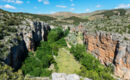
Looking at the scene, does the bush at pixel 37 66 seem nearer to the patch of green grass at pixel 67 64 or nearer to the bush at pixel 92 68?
the patch of green grass at pixel 67 64

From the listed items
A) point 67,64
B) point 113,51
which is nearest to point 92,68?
point 113,51

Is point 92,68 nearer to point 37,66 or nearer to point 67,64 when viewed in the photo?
point 67,64

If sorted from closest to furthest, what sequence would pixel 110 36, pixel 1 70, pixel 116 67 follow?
pixel 1 70 → pixel 116 67 → pixel 110 36

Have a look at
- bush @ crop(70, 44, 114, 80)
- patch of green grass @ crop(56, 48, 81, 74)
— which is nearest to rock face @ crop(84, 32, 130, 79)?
bush @ crop(70, 44, 114, 80)

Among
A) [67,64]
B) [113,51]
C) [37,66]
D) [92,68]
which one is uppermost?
[113,51]

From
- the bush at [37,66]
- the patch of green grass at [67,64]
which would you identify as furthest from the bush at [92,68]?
the bush at [37,66]

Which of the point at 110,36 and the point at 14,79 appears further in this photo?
the point at 110,36

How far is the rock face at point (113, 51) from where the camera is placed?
2275cm

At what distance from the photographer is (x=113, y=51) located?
26.8 metres

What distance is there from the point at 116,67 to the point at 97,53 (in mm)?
9235

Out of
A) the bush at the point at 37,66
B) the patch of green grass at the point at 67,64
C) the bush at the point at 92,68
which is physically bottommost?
the patch of green grass at the point at 67,64

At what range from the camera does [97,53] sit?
110 ft

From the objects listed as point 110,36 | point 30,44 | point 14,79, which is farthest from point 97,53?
point 14,79

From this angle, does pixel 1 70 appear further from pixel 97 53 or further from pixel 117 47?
pixel 97 53
